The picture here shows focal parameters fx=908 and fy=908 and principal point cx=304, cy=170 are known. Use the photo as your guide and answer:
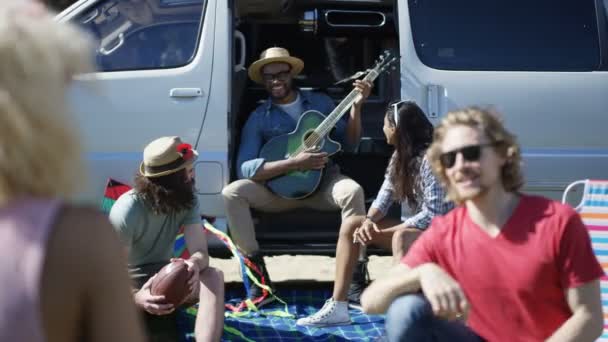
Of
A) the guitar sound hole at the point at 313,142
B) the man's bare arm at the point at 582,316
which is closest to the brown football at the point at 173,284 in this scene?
the guitar sound hole at the point at 313,142

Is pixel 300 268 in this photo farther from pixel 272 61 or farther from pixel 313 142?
pixel 272 61

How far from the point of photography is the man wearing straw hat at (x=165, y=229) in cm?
397

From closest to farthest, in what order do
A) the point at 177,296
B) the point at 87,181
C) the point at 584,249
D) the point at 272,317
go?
1. the point at 87,181
2. the point at 584,249
3. the point at 177,296
4. the point at 272,317

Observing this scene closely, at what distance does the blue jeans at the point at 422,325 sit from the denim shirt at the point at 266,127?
2.45 meters

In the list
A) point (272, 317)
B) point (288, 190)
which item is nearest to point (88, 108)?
point (288, 190)

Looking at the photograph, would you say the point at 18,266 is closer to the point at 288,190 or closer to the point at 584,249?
the point at 584,249

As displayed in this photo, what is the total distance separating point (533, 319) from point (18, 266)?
5.79 ft

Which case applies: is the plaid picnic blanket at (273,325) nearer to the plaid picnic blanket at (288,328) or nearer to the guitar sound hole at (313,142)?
the plaid picnic blanket at (288,328)

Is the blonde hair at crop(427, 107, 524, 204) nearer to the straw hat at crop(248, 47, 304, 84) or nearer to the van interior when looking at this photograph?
the van interior

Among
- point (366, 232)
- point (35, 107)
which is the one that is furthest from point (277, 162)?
point (35, 107)

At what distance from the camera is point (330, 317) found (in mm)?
4668

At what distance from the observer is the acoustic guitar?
5.17 m

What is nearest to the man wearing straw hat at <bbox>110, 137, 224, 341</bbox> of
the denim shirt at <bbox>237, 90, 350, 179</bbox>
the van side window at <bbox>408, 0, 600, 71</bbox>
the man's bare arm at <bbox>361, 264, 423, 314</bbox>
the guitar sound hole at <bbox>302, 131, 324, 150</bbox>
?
the denim shirt at <bbox>237, 90, 350, 179</bbox>

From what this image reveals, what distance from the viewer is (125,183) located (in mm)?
4910
